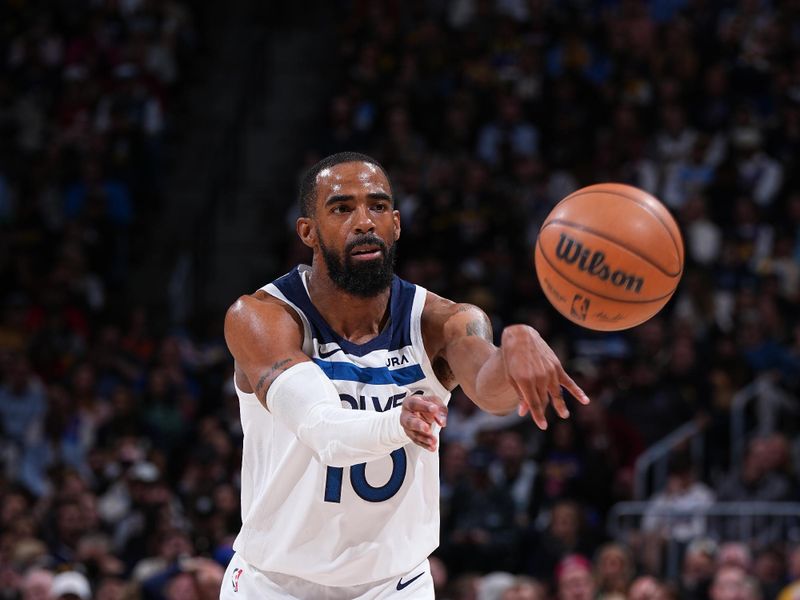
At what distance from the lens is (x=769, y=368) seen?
12.5m

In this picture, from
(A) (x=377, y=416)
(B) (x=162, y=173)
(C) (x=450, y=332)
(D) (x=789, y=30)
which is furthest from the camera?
(B) (x=162, y=173)

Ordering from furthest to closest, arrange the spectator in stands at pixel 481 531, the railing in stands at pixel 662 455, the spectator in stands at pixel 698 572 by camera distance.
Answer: the railing in stands at pixel 662 455
the spectator in stands at pixel 481 531
the spectator in stands at pixel 698 572

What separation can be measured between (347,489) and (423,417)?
0.86 metres

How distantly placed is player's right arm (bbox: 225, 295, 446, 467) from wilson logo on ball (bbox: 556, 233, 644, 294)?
1.00 meters

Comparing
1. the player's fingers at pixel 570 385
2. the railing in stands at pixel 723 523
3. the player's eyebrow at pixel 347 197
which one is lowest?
the railing in stands at pixel 723 523

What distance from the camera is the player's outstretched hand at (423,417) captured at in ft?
14.6

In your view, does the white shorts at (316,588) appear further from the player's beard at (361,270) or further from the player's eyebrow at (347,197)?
the player's eyebrow at (347,197)

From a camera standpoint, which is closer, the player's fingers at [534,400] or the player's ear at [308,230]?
the player's fingers at [534,400]

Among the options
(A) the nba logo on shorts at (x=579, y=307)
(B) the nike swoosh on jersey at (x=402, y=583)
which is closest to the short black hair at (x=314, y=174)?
(A) the nba logo on shorts at (x=579, y=307)

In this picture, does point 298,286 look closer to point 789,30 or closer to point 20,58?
point 789,30

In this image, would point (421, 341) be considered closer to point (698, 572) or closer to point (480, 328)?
point (480, 328)

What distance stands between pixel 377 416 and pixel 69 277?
11.1m

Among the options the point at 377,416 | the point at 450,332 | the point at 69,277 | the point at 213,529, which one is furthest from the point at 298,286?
the point at 69,277

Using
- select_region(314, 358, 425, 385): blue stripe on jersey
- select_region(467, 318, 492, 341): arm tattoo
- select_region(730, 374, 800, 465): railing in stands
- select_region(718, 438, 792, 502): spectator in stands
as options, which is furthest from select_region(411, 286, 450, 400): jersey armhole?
select_region(730, 374, 800, 465): railing in stands
